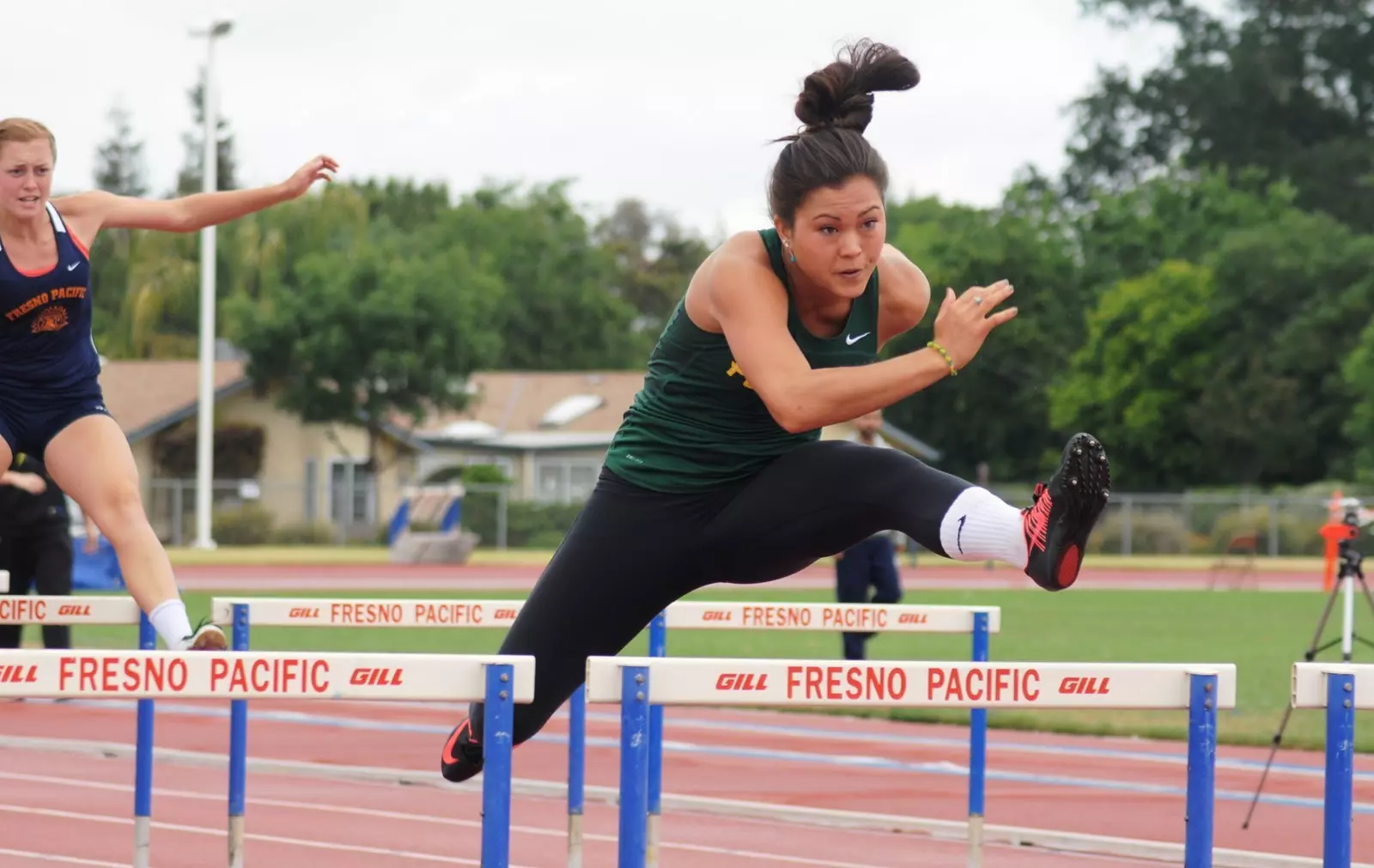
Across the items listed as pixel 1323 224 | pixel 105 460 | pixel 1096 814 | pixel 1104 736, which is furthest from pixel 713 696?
pixel 1323 224

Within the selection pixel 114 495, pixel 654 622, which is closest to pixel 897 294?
pixel 114 495

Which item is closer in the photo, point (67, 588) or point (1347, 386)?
point (67, 588)

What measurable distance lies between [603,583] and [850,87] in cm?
122

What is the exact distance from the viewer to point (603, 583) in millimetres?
4281

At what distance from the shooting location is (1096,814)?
7809 millimetres

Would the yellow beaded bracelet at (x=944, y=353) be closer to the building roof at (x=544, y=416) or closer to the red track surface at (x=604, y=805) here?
the red track surface at (x=604, y=805)

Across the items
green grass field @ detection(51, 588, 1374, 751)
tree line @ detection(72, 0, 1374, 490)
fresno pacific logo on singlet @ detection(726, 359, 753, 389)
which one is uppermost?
tree line @ detection(72, 0, 1374, 490)

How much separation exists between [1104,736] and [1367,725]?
1.65 m

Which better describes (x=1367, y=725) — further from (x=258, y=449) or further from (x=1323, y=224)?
(x=1323, y=224)

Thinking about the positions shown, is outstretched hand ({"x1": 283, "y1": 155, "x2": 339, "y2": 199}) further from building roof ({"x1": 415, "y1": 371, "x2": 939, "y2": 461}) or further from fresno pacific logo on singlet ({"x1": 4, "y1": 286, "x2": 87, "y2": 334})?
building roof ({"x1": 415, "y1": 371, "x2": 939, "y2": 461})

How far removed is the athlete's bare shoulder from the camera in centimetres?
396

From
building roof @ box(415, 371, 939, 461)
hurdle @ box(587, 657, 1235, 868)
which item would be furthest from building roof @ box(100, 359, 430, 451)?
hurdle @ box(587, 657, 1235, 868)

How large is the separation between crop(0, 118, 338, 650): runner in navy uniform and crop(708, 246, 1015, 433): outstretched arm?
1.75 meters

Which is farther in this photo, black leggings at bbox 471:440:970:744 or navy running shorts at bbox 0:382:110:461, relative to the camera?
navy running shorts at bbox 0:382:110:461
